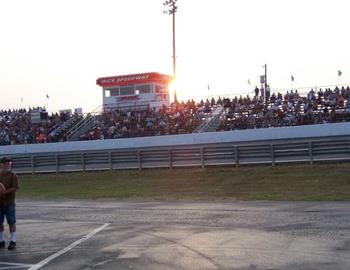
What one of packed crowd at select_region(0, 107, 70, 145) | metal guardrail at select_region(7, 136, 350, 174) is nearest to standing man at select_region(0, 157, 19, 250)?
metal guardrail at select_region(7, 136, 350, 174)

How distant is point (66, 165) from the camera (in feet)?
101

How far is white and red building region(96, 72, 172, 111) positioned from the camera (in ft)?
156

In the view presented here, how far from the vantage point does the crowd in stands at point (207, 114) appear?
31.5m

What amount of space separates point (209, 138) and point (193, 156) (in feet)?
10.7

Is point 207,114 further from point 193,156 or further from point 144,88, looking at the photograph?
point 144,88

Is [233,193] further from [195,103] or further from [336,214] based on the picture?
[195,103]

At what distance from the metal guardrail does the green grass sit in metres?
0.60

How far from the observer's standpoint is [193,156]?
87.9ft

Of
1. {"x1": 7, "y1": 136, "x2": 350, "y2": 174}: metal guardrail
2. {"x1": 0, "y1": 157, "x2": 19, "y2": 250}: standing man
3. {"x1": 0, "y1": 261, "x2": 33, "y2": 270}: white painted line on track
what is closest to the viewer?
{"x1": 0, "y1": 261, "x2": 33, "y2": 270}: white painted line on track

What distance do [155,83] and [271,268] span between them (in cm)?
4034

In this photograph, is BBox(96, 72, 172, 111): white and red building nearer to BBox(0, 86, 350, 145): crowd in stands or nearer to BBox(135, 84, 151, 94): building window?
BBox(135, 84, 151, 94): building window

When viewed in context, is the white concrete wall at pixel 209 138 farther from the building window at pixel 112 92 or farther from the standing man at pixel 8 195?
the standing man at pixel 8 195

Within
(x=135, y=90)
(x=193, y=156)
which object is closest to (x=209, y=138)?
(x=193, y=156)

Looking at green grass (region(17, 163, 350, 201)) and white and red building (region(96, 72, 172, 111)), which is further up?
white and red building (region(96, 72, 172, 111))
